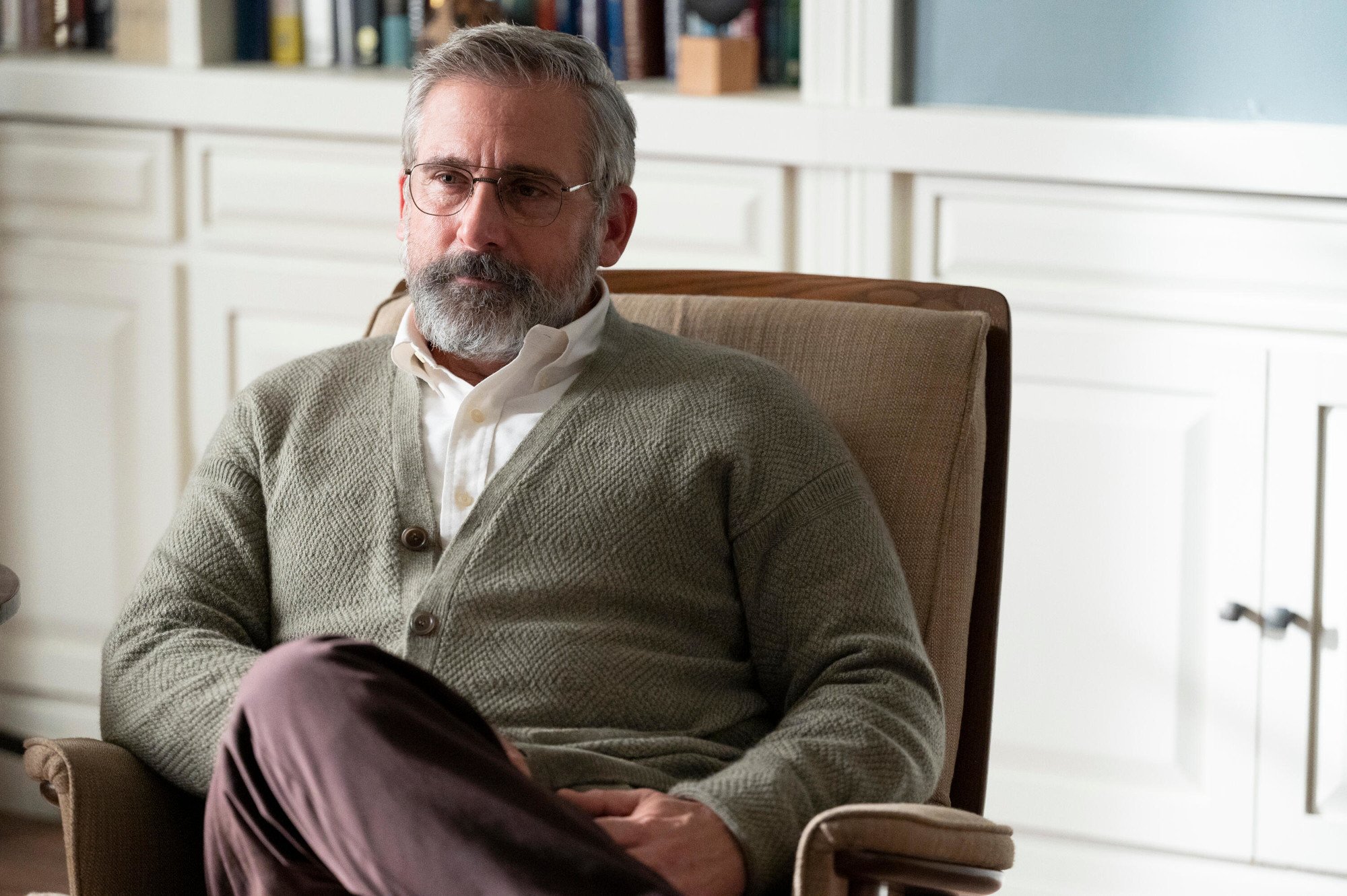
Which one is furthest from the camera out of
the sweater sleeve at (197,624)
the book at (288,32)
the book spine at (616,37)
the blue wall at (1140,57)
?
the book at (288,32)

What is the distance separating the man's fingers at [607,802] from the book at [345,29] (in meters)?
1.62

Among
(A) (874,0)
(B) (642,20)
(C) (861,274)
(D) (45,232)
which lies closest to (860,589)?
→ (C) (861,274)

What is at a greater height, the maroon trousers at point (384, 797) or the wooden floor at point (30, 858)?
the maroon trousers at point (384, 797)

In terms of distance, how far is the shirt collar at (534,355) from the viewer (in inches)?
64.8

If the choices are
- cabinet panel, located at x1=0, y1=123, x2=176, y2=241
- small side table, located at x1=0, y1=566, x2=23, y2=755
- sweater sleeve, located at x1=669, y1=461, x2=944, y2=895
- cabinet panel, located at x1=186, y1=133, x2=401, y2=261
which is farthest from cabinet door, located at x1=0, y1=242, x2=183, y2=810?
sweater sleeve, located at x1=669, y1=461, x2=944, y2=895

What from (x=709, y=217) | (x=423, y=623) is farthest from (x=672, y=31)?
(x=423, y=623)

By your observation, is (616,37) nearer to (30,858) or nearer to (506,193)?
(506,193)

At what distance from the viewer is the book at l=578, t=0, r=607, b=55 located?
2494mm

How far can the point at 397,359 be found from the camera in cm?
170

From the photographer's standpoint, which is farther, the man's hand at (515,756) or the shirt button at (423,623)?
the shirt button at (423,623)

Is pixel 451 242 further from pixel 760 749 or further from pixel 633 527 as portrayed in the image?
pixel 760 749

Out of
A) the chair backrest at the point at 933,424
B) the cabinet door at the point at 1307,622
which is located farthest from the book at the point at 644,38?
the cabinet door at the point at 1307,622

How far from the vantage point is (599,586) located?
154 centimetres

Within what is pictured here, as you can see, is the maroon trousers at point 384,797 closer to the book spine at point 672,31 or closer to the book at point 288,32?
the book spine at point 672,31
